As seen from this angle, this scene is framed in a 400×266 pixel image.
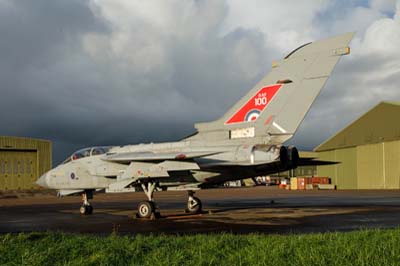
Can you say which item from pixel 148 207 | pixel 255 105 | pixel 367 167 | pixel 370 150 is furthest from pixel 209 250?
pixel 367 167

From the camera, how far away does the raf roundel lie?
15648 millimetres

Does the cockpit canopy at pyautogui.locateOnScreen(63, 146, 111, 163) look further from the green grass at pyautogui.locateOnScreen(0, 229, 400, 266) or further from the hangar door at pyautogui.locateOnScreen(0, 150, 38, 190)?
the hangar door at pyautogui.locateOnScreen(0, 150, 38, 190)

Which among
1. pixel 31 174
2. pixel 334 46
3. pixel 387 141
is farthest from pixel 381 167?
pixel 31 174

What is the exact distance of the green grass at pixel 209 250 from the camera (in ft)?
20.8

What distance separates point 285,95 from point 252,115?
1.36 meters

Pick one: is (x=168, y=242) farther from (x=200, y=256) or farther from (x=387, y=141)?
(x=387, y=141)

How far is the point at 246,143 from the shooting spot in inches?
610

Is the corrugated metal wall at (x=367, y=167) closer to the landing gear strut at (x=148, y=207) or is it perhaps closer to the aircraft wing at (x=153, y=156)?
the landing gear strut at (x=148, y=207)

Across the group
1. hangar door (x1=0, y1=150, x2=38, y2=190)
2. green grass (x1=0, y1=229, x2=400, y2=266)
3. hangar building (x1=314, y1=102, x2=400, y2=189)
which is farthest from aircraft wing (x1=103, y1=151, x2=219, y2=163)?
hangar door (x1=0, y1=150, x2=38, y2=190)

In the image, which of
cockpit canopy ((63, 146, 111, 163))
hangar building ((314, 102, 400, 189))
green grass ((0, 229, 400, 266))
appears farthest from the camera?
hangar building ((314, 102, 400, 189))

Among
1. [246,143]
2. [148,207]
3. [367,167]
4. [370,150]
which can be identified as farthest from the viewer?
[367,167]

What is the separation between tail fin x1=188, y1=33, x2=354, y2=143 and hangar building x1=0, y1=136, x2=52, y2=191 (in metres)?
45.3

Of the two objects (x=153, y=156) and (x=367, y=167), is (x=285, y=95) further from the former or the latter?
(x=367, y=167)

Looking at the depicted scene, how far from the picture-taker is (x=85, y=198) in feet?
63.5
